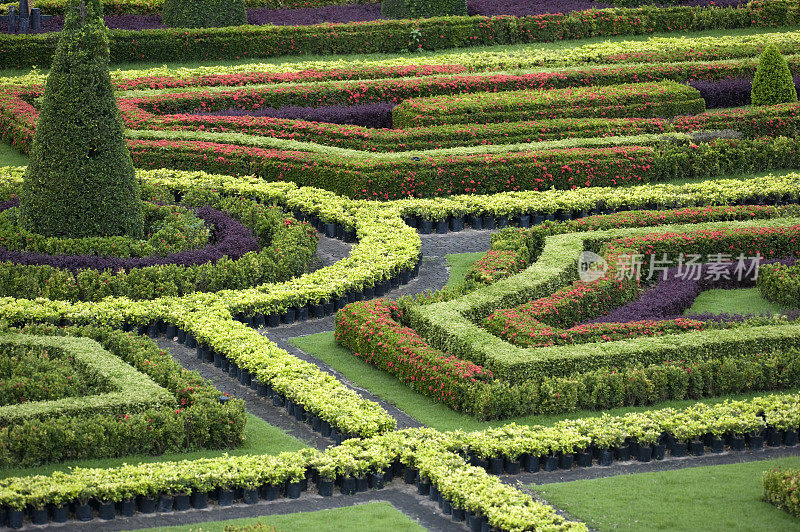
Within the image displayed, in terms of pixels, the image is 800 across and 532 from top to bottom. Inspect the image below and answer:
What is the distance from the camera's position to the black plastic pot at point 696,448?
14.2 m

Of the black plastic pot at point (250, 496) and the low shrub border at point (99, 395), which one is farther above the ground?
the low shrub border at point (99, 395)

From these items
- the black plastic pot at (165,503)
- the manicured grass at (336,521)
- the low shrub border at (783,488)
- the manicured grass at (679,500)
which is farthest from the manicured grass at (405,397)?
the black plastic pot at (165,503)

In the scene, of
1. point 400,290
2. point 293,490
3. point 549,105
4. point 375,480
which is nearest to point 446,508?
point 375,480

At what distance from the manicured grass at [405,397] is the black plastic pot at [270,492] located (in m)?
2.37

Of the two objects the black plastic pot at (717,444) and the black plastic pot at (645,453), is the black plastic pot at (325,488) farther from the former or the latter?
the black plastic pot at (717,444)

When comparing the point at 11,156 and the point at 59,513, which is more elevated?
the point at 11,156

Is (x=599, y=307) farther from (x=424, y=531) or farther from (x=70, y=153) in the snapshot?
(x=70, y=153)

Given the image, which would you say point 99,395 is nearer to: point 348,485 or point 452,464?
point 348,485

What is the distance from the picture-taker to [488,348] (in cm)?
1582

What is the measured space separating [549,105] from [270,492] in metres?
16.3

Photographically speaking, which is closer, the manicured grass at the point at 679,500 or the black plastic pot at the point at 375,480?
the manicured grass at the point at 679,500

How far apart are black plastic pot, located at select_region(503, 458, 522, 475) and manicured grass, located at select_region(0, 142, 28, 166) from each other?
14.9 meters

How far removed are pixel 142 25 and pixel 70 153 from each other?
17.4 m

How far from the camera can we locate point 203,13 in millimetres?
34312
